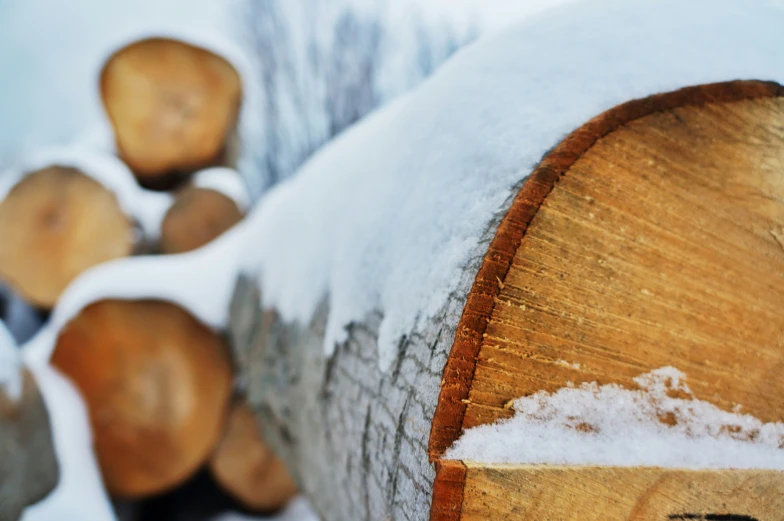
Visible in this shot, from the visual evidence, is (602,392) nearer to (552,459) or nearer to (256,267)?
(552,459)

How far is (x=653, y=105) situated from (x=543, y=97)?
10 cm

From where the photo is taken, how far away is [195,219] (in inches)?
85.0

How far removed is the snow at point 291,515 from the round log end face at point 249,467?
0.05m

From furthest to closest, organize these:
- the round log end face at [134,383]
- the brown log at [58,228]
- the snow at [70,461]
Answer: the brown log at [58,228], the round log end face at [134,383], the snow at [70,461]

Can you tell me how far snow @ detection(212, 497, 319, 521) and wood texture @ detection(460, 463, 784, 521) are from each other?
4.72 feet

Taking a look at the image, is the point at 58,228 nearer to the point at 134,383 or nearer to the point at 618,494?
the point at 134,383

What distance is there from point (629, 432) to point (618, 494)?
5cm

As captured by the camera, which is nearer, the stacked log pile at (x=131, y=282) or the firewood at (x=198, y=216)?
the stacked log pile at (x=131, y=282)

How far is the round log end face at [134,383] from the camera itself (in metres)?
1.22

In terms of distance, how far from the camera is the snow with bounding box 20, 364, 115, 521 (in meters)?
1.02

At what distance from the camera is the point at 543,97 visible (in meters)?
0.48

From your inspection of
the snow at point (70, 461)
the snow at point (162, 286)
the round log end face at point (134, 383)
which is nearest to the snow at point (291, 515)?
the round log end face at point (134, 383)

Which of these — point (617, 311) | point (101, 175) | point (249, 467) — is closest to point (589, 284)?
point (617, 311)

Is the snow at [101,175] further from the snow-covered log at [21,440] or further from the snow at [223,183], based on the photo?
the snow-covered log at [21,440]
